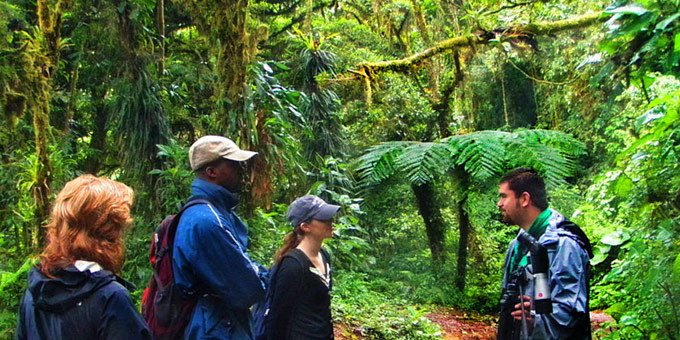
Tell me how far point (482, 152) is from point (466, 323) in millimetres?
3697

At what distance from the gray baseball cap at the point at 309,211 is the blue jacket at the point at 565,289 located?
1200mm

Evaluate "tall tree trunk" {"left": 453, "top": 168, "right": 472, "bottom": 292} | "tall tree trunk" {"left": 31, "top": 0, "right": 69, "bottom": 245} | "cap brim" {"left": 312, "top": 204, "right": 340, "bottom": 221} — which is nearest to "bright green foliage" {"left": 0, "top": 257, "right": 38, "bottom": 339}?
"tall tree trunk" {"left": 31, "top": 0, "right": 69, "bottom": 245}

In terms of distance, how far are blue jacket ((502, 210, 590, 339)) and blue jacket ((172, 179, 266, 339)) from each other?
54.0 inches

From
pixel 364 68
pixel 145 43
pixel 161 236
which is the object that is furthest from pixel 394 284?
pixel 161 236

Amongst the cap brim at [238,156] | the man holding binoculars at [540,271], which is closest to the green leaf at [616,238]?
the man holding binoculars at [540,271]

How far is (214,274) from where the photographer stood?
261cm

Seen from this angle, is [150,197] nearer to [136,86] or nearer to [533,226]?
[136,86]

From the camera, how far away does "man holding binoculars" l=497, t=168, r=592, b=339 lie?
9.04ft

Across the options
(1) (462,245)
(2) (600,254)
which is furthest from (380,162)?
(1) (462,245)

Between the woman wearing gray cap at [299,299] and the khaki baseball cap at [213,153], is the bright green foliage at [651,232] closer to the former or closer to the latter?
the woman wearing gray cap at [299,299]

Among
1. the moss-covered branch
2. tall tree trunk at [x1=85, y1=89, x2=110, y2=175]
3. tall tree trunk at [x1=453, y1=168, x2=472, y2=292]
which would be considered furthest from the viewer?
tall tree trunk at [x1=85, y1=89, x2=110, y2=175]

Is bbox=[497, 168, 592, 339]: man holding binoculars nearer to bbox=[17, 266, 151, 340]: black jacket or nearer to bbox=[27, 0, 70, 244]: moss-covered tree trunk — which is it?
bbox=[17, 266, 151, 340]: black jacket

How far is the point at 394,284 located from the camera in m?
9.59

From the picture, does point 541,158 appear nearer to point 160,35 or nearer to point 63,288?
point 160,35
